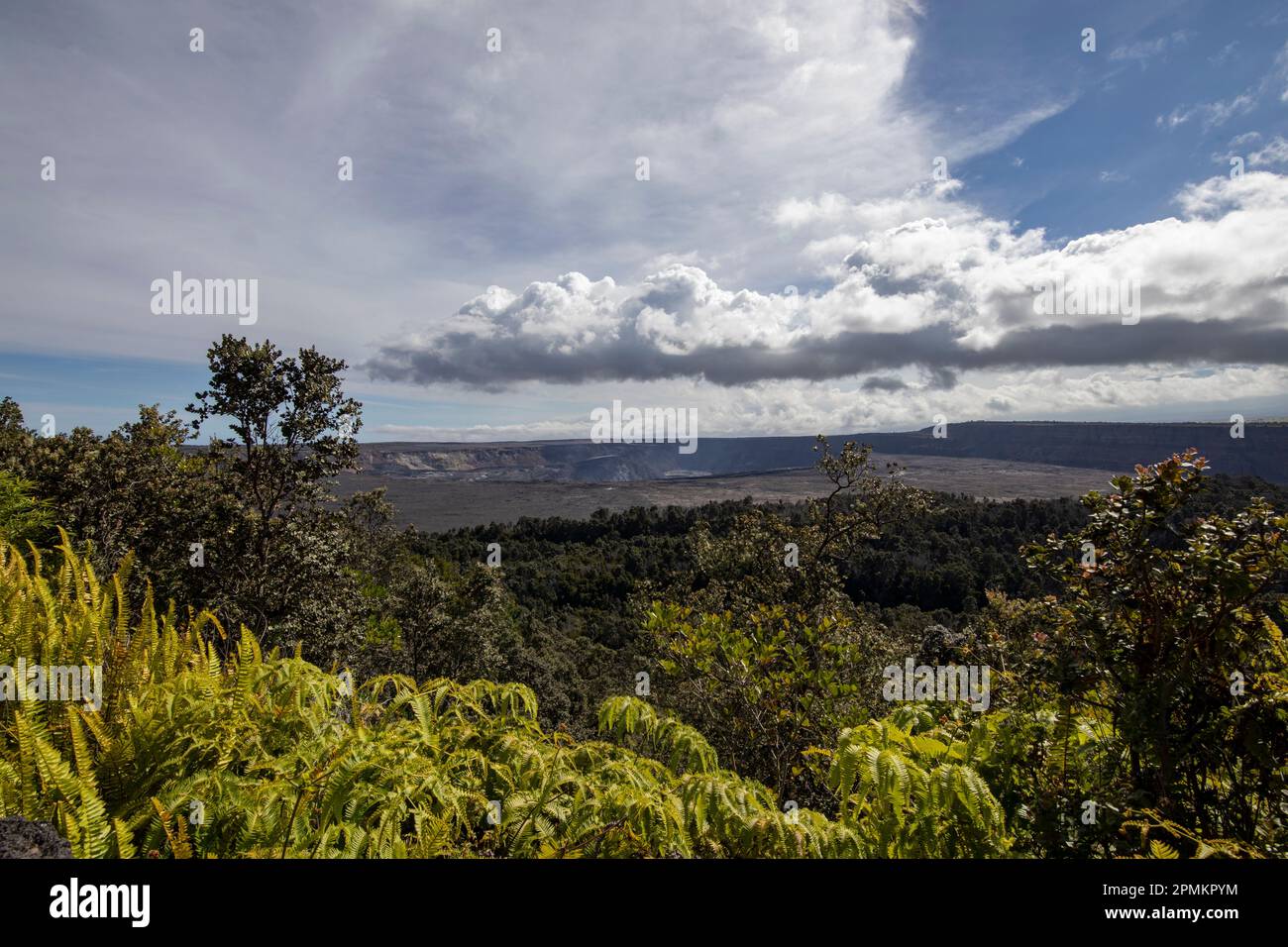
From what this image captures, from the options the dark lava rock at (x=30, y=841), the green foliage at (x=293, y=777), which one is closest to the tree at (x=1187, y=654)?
the green foliage at (x=293, y=777)

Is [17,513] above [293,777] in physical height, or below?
above

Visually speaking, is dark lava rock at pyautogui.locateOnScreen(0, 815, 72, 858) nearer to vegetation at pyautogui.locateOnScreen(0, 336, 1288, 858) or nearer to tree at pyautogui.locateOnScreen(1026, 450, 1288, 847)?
vegetation at pyautogui.locateOnScreen(0, 336, 1288, 858)

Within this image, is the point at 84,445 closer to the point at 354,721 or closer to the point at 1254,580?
the point at 354,721

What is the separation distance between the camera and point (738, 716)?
34.7ft

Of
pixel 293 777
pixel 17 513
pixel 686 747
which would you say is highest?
pixel 17 513

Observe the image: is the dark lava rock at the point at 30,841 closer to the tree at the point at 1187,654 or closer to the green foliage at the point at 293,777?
the green foliage at the point at 293,777

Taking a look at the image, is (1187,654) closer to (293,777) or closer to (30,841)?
(293,777)

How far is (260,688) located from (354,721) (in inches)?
28.6

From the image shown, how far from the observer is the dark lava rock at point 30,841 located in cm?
159

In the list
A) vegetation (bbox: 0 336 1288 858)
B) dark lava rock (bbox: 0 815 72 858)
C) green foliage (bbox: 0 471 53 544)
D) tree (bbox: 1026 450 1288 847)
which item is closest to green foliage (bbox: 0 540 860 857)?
vegetation (bbox: 0 336 1288 858)

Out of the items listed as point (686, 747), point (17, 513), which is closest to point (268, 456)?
point (17, 513)

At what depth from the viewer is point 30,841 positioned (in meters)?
1.63

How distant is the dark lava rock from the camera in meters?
1.59
